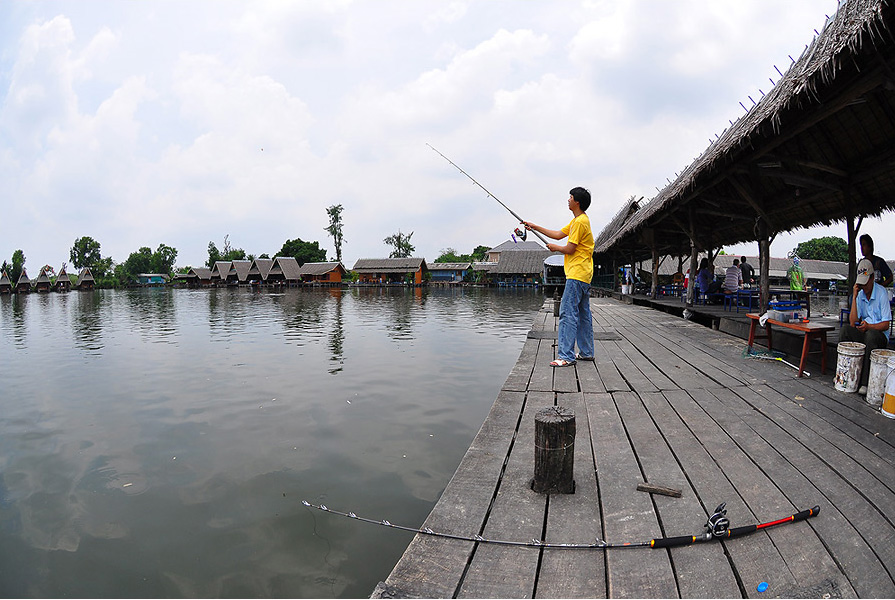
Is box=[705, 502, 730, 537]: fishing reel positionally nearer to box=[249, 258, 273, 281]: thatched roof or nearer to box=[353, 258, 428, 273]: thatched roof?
box=[353, 258, 428, 273]: thatched roof

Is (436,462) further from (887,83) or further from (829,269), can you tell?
(829,269)

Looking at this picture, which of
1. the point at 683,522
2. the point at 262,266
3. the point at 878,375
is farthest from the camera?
the point at 262,266

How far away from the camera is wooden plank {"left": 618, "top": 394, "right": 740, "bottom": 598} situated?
1524mm

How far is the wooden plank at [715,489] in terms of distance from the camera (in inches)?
61.7

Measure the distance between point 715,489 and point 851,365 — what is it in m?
2.35

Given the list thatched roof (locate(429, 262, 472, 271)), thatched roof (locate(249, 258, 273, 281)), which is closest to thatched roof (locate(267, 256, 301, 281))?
thatched roof (locate(249, 258, 273, 281))

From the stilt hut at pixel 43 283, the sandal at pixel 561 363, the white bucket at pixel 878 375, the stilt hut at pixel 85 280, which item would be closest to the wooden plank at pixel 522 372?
the sandal at pixel 561 363

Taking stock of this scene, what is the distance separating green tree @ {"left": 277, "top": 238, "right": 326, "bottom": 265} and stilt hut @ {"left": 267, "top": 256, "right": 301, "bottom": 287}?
6.59 m

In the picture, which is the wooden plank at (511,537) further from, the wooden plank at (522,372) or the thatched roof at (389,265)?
the thatched roof at (389,265)

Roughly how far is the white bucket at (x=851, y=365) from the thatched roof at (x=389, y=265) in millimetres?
55384

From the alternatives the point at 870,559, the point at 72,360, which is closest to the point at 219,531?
the point at 870,559

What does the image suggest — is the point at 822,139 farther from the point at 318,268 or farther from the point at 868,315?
the point at 318,268

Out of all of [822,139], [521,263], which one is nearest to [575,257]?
[822,139]

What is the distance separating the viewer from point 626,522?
6.19ft
